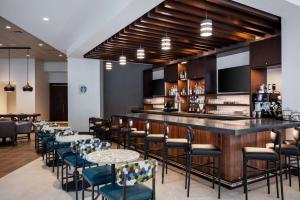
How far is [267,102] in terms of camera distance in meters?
5.62

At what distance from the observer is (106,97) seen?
418 inches

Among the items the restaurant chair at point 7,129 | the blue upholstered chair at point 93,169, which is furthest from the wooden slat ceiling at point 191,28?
the restaurant chair at point 7,129

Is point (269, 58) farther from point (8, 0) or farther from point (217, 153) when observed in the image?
point (8, 0)

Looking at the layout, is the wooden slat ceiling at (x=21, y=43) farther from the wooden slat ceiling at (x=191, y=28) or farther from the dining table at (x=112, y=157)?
the dining table at (x=112, y=157)

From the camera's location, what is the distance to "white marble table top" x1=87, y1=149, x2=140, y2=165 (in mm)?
2621

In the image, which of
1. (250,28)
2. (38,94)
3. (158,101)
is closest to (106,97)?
(158,101)

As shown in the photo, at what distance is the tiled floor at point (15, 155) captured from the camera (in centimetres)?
535

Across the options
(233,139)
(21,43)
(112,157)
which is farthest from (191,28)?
(21,43)

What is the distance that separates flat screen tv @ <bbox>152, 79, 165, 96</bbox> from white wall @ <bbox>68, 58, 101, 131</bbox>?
2623 millimetres

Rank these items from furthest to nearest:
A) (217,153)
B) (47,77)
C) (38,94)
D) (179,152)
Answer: (47,77) < (38,94) < (179,152) < (217,153)

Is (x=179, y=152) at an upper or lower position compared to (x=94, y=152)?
lower

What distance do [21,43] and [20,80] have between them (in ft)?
11.5

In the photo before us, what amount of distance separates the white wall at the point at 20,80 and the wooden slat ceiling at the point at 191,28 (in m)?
5.81

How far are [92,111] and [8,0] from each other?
514 cm
